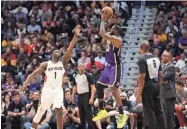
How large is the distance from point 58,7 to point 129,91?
7726mm

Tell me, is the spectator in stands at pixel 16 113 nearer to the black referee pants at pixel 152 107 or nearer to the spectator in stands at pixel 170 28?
the black referee pants at pixel 152 107

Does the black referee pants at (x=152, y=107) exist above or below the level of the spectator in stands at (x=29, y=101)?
above

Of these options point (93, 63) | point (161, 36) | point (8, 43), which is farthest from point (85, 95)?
point (8, 43)

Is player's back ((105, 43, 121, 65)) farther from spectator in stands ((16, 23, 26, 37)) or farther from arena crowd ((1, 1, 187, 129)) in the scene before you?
spectator in stands ((16, 23, 26, 37))

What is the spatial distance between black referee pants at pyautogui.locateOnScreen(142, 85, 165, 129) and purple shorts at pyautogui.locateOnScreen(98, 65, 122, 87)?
0.76 meters

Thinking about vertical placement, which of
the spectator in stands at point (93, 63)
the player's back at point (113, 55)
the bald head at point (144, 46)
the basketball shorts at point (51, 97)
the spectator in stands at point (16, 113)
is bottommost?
the spectator in stands at point (16, 113)

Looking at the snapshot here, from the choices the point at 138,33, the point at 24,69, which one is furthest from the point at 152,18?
the point at 24,69

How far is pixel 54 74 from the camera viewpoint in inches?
622

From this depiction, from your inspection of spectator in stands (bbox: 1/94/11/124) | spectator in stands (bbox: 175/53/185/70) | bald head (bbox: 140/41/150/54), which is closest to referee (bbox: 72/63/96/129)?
spectator in stands (bbox: 1/94/11/124)

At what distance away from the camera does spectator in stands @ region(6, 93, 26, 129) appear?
19.4 meters

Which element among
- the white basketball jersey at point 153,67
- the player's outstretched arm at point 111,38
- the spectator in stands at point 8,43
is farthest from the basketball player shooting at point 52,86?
the spectator in stands at point 8,43

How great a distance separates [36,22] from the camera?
1062 inches

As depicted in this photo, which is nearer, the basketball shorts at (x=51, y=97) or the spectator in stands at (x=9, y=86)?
the basketball shorts at (x=51, y=97)

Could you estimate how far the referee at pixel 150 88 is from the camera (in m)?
14.4
